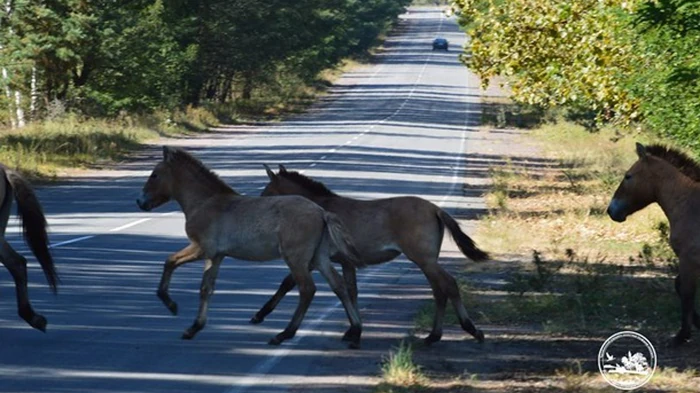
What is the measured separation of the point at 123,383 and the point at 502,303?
19.7 feet

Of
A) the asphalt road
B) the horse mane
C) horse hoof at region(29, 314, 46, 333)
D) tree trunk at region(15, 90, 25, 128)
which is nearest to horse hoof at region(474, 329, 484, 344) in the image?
the asphalt road

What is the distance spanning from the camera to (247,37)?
216 feet

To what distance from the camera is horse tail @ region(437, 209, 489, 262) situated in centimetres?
1276

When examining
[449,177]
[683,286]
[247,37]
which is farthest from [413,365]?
[247,37]

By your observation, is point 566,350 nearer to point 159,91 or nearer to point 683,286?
point 683,286

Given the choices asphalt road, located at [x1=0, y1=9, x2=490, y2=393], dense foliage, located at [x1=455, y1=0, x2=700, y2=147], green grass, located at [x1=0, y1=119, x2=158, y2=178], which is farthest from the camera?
green grass, located at [x1=0, y1=119, x2=158, y2=178]

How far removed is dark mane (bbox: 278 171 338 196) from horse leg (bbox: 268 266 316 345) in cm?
124

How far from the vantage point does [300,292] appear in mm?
12344

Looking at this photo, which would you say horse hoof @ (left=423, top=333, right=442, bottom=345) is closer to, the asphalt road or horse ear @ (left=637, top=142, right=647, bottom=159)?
the asphalt road

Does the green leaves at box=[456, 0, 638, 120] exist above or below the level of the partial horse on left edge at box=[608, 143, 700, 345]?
below

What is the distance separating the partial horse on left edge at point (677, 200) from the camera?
12266 mm

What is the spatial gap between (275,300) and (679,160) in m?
3.86

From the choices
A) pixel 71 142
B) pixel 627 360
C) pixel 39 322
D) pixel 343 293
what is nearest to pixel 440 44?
pixel 71 142

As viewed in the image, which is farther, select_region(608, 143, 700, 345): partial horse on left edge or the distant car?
the distant car
